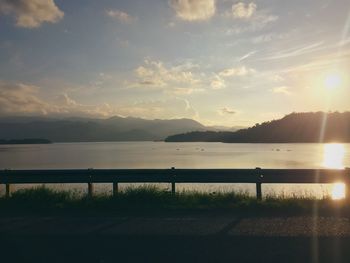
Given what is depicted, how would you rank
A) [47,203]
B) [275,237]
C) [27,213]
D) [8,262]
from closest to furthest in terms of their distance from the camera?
1. [8,262]
2. [275,237]
3. [27,213]
4. [47,203]

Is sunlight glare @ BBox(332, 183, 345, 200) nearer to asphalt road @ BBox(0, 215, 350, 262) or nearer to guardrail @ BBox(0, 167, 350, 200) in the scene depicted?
guardrail @ BBox(0, 167, 350, 200)

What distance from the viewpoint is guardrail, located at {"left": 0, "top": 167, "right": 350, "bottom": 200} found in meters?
12.5

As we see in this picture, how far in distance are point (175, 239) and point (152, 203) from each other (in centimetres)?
422

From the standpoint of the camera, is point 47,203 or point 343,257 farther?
point 47,203

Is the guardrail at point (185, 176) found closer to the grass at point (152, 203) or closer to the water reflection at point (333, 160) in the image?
the grass at point (152, 203)

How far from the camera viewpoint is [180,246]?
273 inches

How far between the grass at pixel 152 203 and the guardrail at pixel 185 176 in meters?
0.44

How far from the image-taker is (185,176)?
12.9 metres

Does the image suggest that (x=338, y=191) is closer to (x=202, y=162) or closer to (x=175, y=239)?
(x=175, y=239)

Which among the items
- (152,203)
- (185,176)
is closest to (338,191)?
(185,176)

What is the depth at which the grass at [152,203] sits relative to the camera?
10.6 meters

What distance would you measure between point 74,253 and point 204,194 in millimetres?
6518

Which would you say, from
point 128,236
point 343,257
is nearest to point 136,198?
point 128,236

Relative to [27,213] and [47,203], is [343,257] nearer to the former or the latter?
[27,213]
